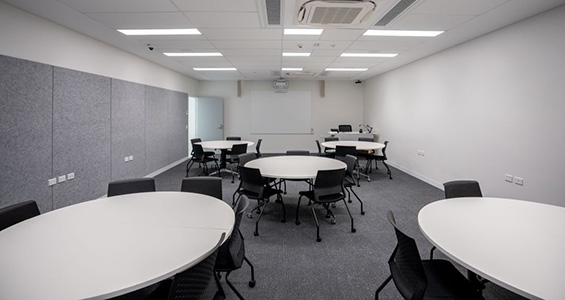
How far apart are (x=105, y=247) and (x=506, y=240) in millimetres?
2218

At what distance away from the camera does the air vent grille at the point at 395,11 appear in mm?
3000

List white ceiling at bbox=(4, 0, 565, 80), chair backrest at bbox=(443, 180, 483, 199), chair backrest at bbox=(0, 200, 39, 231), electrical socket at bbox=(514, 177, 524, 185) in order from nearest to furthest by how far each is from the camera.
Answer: chair backrest at bbox=(0, 200, 39, 231) → chair backrest at bbox=(443, 180, 483, 199) → white ceiling at bbox=(4, 0, 565, 80) → electrical socket at bbox=(514, 177, 524, 185)

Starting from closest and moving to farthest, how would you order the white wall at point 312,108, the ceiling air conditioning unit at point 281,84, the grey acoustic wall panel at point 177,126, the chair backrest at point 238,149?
the chair backrest at point 238,149
the grey acoustic wall panel at point 177,126
the ceiling air conditioning unit at point 281,84
the white wall at point 312,108

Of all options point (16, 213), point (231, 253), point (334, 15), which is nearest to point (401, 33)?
point (334, 15)

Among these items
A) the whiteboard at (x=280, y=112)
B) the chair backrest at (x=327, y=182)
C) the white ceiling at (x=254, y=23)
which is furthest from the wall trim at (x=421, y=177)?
the whiteboard at (x=280, y=112)

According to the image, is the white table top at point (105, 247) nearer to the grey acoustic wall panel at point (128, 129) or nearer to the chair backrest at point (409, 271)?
the chair backrest at point (409, 271)

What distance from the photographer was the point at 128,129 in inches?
212

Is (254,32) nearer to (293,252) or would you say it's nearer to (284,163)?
(284,163)

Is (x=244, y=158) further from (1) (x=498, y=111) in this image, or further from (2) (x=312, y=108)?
(2) (x=312, y=108)

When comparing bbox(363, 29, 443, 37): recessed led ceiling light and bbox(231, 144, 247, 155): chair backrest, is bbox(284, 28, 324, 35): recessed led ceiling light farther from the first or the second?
bbox(231, 144, 247, 155): chair backrest

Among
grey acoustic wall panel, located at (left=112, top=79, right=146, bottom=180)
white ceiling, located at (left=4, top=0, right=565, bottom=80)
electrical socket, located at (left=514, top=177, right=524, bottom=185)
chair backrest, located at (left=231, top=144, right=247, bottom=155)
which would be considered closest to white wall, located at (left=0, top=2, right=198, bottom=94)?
white ceiling, located at (left=4, top=0, right=565, bottom=80)

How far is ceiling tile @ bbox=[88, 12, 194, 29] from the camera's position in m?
3.38

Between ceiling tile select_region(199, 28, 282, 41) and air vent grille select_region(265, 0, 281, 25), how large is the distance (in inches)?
15.0

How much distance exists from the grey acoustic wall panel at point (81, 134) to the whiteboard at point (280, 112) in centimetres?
552
